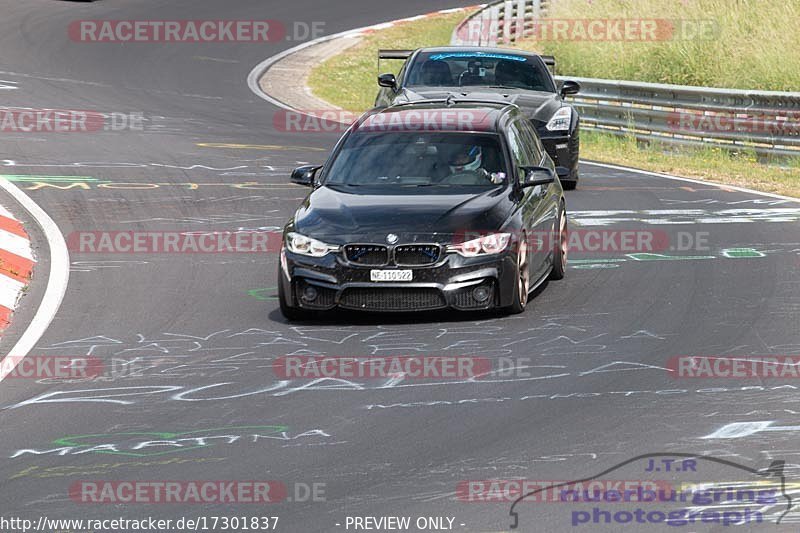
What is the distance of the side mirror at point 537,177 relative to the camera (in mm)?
Answer: 12086

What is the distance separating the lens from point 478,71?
63.2 feet

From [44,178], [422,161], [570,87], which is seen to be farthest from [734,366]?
[44,178]

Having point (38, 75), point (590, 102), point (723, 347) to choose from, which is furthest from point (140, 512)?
point (38, 75)

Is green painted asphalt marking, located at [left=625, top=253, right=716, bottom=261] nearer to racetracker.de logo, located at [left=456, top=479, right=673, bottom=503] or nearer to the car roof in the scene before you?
the car roof

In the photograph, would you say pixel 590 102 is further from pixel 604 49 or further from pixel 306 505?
pixel 306 505

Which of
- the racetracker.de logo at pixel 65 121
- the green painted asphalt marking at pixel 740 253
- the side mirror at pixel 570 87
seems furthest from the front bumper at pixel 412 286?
the racetracker.de logo at pixel 65 121

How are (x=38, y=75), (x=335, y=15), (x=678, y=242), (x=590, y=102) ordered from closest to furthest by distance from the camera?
(x=678, y=242) < (x=590, y=102) < (x=38, y=75) < (x=335, y=15)

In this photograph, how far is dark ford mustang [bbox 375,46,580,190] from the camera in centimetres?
1830

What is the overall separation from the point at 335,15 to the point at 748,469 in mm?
34920

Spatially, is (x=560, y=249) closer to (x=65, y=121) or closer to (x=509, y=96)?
(x=509, y=96)

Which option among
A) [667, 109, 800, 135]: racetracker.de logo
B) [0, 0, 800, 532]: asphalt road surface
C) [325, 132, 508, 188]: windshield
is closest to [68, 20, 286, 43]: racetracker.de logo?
[667, 109, 800, 135]: racetracker.de logo

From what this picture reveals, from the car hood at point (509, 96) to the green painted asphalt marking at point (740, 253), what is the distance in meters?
4.34

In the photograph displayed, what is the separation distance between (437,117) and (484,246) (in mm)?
2048

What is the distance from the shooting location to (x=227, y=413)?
8734 mm
